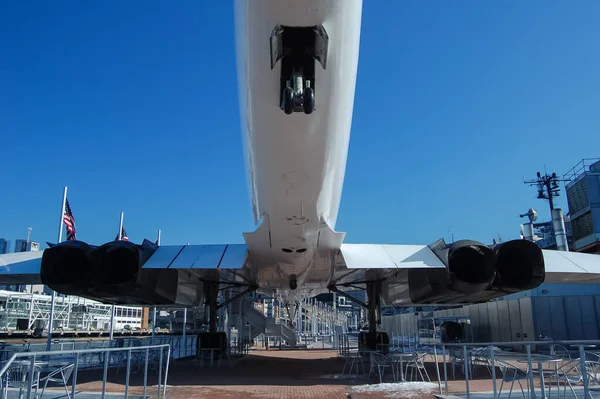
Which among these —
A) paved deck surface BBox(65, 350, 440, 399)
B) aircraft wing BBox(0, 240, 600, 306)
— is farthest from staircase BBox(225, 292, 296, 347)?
aircraft wing BBox(0, 240, 600, 306)

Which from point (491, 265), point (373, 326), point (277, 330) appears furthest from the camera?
point (277, 330)

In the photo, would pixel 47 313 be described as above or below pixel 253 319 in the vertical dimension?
above

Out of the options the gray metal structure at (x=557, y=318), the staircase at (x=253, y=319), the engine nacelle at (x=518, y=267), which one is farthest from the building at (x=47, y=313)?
the engine nacelle at (x=518, y=267)

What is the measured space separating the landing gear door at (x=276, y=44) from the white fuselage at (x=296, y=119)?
0.05 metres

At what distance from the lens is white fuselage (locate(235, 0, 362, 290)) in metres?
4.05

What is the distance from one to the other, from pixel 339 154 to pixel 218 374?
7.77 meters

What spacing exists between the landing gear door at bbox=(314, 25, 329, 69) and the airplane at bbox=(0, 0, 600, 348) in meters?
0.01

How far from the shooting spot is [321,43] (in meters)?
4.24

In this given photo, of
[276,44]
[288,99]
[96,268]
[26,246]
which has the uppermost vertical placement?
[26,246]

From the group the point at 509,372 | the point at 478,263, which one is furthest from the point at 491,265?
the point at 509,372

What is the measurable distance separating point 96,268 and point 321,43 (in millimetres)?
7383

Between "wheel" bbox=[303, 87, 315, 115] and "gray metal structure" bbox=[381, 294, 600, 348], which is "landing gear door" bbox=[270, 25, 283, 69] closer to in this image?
"wheel" bbox=[303, 87, 315, 115]

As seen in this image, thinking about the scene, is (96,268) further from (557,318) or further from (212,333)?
(557,318)

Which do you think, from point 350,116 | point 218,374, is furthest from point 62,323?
point 350,116
